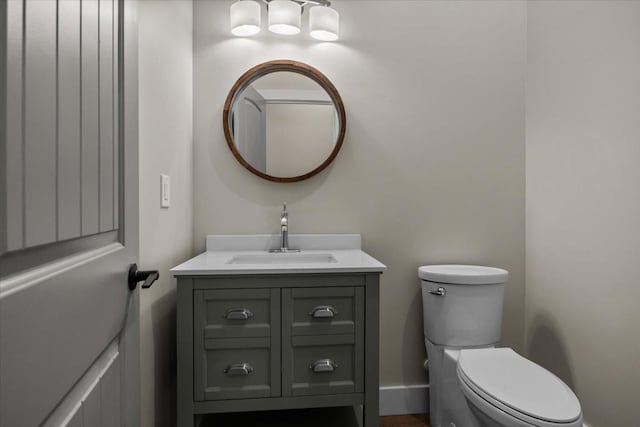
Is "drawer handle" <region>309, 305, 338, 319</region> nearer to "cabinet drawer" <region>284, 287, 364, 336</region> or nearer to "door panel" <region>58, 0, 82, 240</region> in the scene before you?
"cabinet drawer" <region>284, 287, 364, 336</region>

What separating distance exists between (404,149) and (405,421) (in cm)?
140

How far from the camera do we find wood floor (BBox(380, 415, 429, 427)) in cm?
192

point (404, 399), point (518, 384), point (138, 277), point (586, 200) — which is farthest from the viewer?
point (404, 399)

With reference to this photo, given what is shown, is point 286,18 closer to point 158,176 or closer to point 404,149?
point 404,149

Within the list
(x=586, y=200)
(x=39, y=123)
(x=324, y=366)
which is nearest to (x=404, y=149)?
(x=586, y=200)

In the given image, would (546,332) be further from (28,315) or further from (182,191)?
(28,315)

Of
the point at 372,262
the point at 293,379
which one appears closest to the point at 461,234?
the point at 372,262

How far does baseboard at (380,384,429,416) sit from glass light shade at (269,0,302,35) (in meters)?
1.90

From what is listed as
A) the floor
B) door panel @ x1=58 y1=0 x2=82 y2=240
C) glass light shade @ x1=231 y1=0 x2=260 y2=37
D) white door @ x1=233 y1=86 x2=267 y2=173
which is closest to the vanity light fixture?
glass light shade @ x1=231 y1=0 x2=260 y2=37

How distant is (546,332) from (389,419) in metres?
0.91

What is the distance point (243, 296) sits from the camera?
1.42 metres

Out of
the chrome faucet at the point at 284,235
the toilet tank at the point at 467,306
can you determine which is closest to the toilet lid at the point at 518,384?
the toilet tank at the point at 467,306

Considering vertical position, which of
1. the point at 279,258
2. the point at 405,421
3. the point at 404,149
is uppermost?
the point at 404,149

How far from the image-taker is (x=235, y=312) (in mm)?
1407
